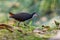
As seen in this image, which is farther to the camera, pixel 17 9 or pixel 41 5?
pixel 17 9

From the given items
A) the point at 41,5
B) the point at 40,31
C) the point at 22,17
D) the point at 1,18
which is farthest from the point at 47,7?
the point at 40,31

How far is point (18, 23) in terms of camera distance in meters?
2.99

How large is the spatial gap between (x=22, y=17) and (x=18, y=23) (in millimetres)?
108

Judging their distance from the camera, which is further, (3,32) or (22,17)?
(22,17)

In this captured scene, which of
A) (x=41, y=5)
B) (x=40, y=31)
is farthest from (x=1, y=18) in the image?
(x=40, y=31)

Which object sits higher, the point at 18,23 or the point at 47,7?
the point at 47,7

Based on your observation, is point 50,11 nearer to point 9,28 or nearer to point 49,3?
point 49,3

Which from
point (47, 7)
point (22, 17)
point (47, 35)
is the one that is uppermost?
point (47, 7)

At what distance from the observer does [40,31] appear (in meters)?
2.70

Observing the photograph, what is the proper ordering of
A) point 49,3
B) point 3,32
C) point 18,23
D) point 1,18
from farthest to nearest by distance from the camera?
point 1,18
point 49,3
point 18,23
point 3,32

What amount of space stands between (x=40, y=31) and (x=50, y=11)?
6.61ft

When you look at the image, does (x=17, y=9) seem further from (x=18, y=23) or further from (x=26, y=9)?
(x=18, y=23)

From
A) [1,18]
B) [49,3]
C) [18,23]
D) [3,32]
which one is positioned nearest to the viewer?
[3,32]

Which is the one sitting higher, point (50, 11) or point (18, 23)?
point (50, 11)
